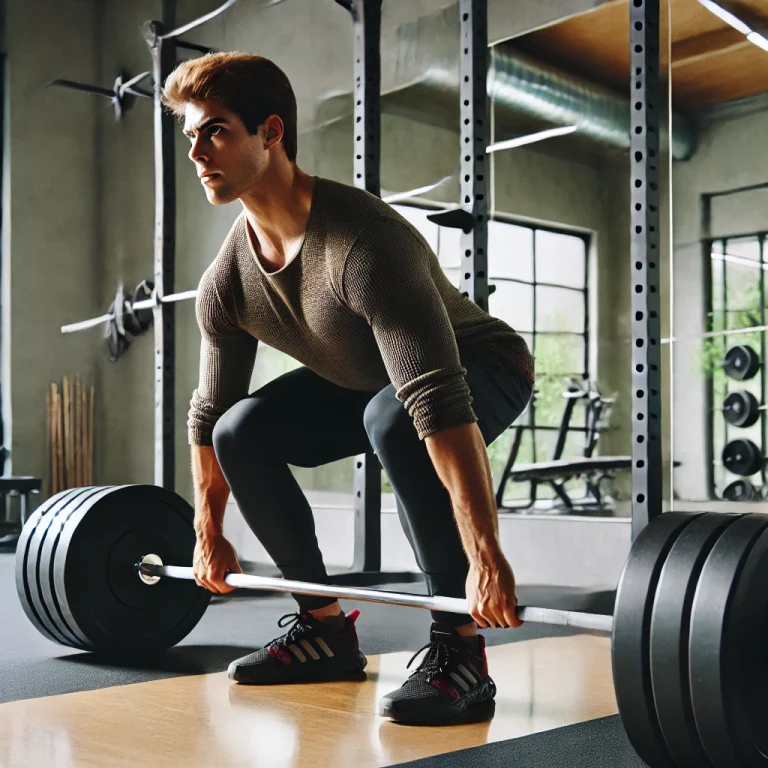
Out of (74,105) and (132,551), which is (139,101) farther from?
(132,551)

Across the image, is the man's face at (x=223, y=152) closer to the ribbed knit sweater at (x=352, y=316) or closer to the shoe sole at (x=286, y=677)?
the ribbed knit sweater at (x=352, y=316)

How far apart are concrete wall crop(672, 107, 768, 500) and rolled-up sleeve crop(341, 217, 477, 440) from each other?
2.54m

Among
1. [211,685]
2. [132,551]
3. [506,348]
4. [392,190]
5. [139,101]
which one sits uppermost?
[139,101]

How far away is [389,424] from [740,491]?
260cm

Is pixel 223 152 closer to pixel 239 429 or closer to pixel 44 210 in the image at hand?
pixel 239 429

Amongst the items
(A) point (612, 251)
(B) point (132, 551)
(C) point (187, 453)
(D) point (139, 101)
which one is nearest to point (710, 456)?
(A) point (612, 251)

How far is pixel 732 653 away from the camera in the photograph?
1438 millimetres

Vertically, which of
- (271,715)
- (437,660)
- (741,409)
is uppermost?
(741,409)

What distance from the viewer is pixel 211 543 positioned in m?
2.23

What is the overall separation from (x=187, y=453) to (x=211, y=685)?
4.54 metres

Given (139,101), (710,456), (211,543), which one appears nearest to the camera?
(211,543)

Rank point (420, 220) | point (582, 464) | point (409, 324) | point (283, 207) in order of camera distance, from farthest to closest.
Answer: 1. point (420, 220)
2. point (582, 464)
3. point (283, 207)
4. point (409, 324)

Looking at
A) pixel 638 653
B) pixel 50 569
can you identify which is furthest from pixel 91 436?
pixel 638 653

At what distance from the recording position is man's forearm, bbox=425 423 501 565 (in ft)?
5.62
